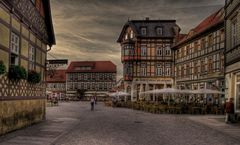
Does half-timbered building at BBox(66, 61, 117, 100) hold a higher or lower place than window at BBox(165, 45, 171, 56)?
lower

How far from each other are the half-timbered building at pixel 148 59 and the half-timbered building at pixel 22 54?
38.7 metres

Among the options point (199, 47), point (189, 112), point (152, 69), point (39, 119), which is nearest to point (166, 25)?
point (152, 69)

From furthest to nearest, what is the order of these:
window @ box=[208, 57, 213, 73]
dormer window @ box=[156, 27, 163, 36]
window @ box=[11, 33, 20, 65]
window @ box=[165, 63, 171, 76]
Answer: dormer window @ box=[156, 27, 163, 36] → window @ box=[165, 63, 171, 76] → window @ box=[208, 57, 213, 73] → window @ box=[11, 33, 20, 65]

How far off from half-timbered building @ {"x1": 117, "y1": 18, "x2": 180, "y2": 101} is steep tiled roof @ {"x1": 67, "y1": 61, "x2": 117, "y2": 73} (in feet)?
122

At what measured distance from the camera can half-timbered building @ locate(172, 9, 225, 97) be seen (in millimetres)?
36844

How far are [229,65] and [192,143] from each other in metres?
12.1

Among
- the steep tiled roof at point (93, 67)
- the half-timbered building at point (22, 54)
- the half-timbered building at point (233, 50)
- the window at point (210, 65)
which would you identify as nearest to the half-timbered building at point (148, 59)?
the window at point (210, 65)

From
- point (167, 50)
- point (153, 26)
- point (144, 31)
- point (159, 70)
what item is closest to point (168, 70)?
point (159, 70)

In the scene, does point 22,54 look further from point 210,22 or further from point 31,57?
point 210,22

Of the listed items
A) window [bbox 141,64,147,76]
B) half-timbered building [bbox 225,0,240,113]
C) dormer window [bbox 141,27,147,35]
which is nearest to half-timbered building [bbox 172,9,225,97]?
window [bbox 141,64,147,76]

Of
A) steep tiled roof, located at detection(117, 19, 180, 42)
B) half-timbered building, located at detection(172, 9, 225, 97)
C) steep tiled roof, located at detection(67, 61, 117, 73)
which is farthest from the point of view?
steep tiled roof, located at detection(67, 61, 117, 73)

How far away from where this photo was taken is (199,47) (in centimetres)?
4288

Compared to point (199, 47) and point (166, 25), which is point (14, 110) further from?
point (166, 25)

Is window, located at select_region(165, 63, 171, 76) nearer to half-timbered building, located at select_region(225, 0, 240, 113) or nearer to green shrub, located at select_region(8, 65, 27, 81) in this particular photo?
half-timbered building, located at select_region(225, 0, 240, 113)
